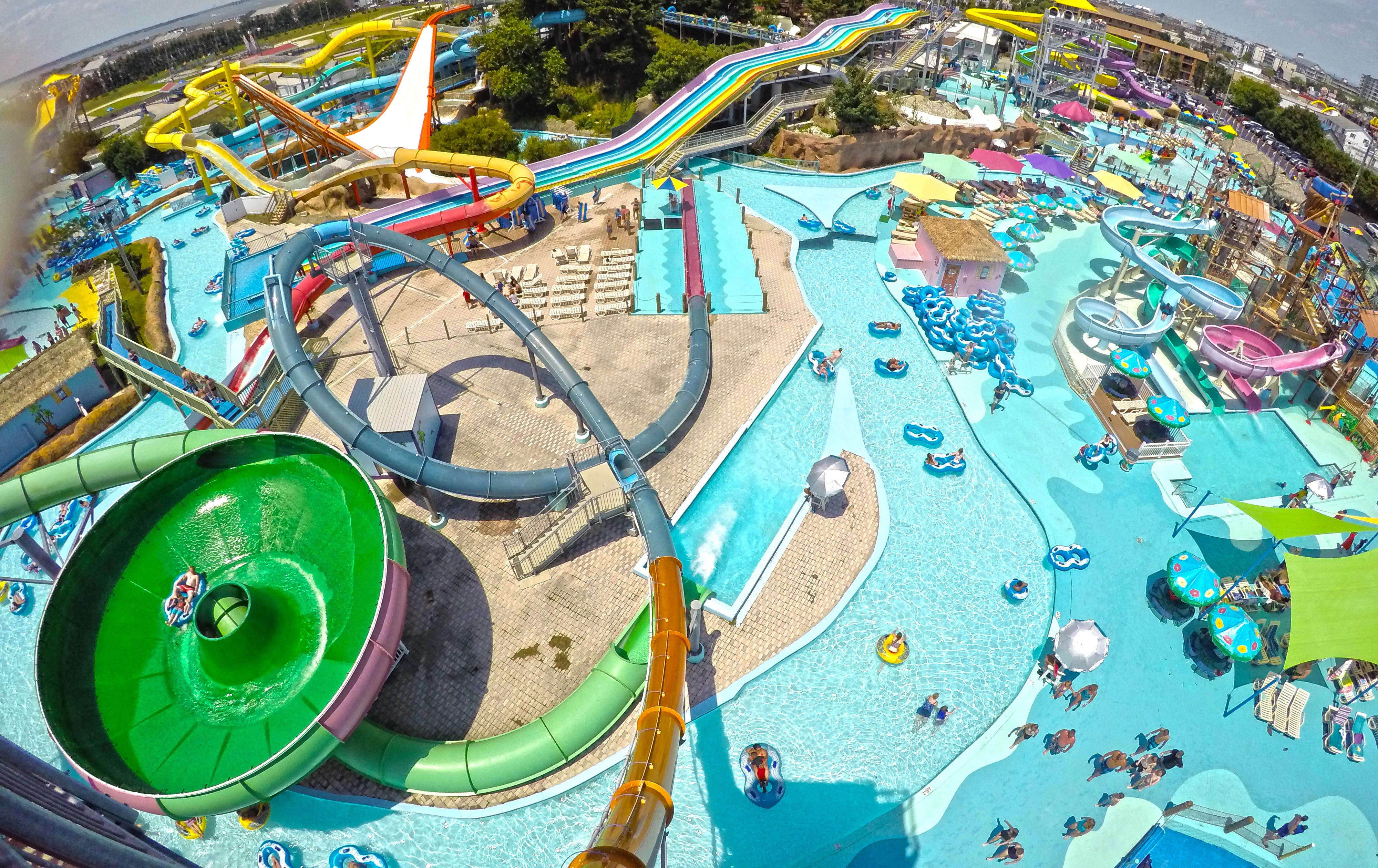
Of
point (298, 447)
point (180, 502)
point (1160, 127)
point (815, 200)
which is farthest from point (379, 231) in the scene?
point (1160, 127)

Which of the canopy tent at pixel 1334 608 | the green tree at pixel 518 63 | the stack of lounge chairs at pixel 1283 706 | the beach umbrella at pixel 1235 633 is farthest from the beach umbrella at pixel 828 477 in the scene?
the green tree at pixel 518 63

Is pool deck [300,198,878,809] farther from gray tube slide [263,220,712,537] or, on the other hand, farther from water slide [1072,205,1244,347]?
water slide [1072,205,1244,347]

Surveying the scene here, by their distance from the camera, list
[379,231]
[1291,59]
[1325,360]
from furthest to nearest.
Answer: [1291,59] → [1325,360] → [379,231]

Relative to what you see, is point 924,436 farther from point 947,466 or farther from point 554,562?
point 554,562

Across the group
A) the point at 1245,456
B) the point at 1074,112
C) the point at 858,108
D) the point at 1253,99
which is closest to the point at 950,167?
the point at 858,108

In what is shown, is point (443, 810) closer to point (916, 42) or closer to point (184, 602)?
point (184, 602)

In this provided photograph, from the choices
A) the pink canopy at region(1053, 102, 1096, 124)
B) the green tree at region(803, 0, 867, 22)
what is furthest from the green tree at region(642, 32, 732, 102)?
the pink canopy at region(1053, 102, 1096, 124)
